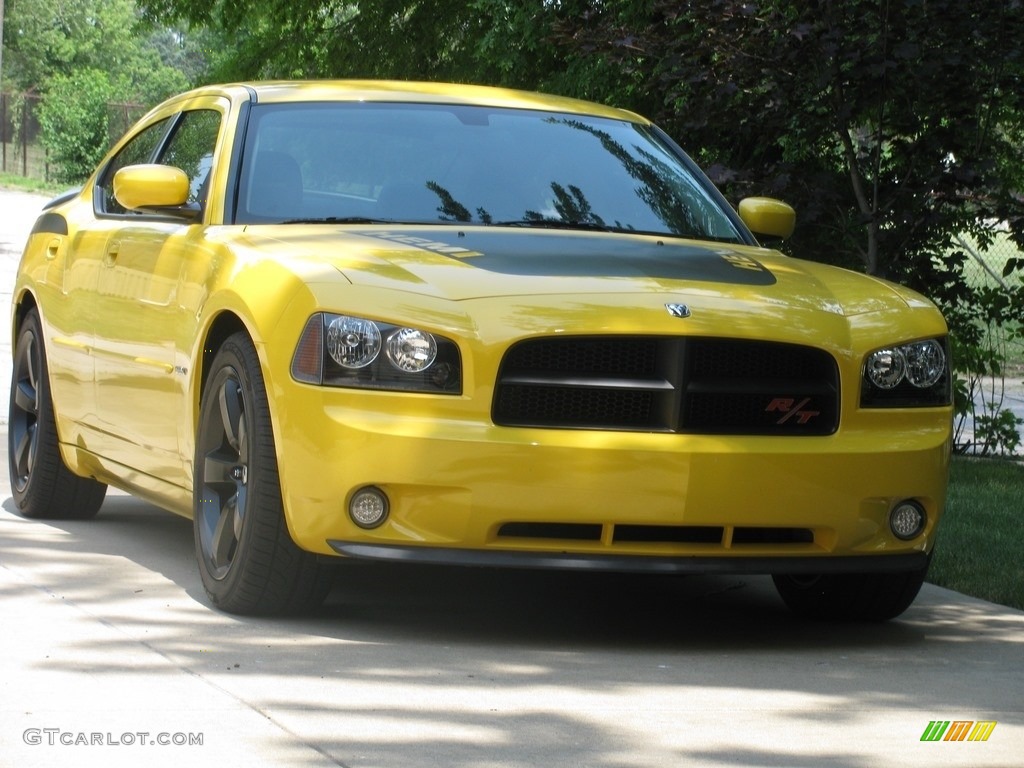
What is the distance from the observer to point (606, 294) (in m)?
5.40

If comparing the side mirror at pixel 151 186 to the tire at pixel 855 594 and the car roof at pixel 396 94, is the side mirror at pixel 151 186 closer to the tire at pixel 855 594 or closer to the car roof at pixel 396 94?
the car roof at pixel 396 94

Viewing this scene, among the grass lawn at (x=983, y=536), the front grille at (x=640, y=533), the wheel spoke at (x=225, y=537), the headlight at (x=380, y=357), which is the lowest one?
the grass lawn at (x=983, y=536)

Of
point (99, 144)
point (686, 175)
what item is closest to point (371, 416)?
point (686, 175)

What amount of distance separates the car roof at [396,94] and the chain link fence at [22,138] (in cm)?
3954

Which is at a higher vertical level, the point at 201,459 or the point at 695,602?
the point at 201,459

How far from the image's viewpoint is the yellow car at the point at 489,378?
17.1 ft

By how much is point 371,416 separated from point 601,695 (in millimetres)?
988

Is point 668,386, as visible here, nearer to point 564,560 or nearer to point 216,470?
point 564,560

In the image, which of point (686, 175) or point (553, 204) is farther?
point (686, 175)

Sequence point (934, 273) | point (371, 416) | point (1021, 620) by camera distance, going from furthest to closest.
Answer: point (934, 273), point (1021, 620), point (371, 416)

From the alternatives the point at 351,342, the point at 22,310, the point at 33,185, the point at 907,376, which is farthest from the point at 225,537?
the point at 33,185

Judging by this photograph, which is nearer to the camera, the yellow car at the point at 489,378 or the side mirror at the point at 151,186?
the yellow car at the point at 489,378

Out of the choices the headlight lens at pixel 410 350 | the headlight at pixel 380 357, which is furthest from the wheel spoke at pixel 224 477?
the headlight lens at pixel 410 350

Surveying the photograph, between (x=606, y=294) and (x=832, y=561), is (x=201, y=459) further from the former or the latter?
(x=832, y=561)
